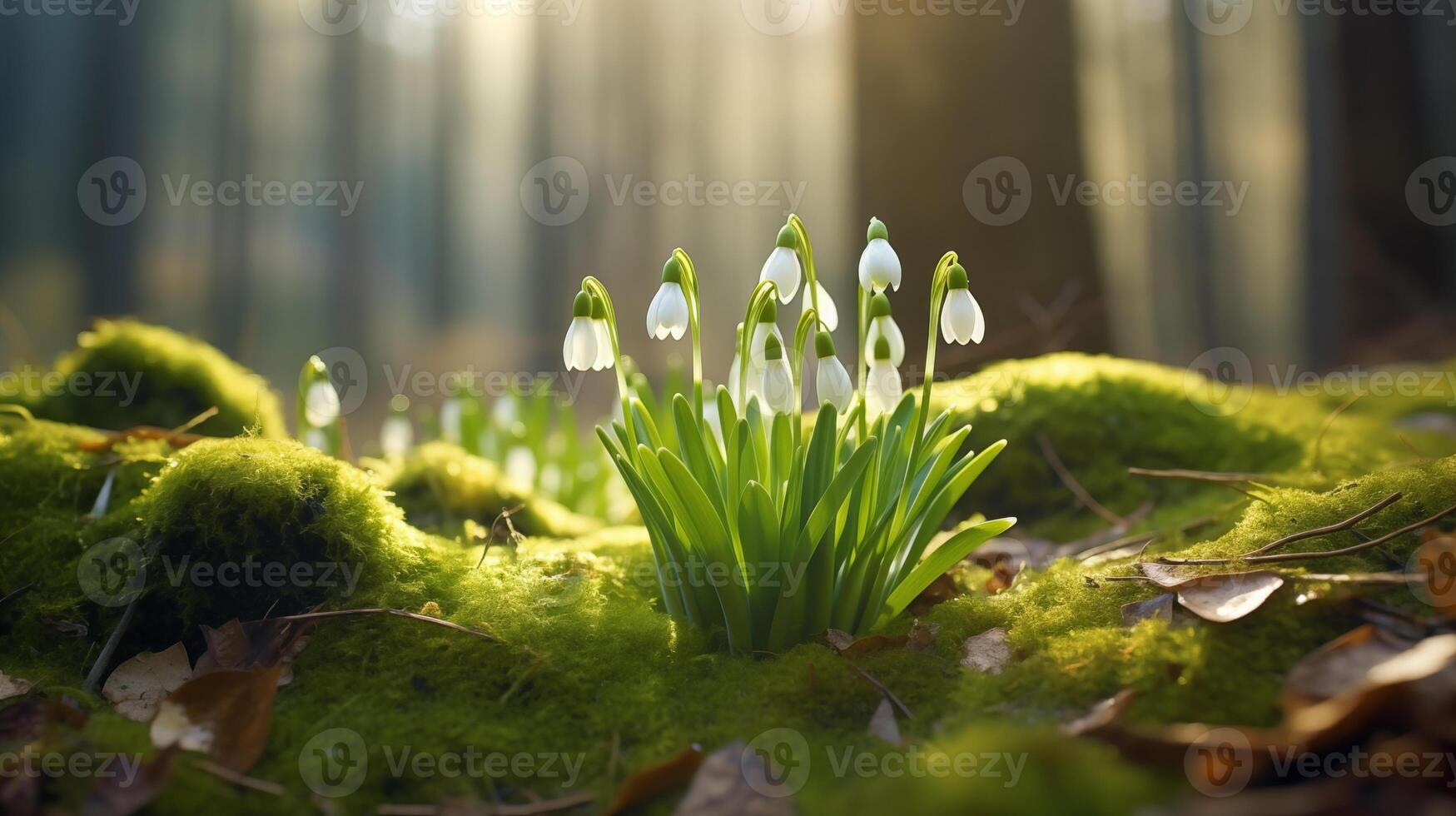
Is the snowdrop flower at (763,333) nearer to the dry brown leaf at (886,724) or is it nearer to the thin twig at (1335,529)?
the dry brown leaf at (886,724)

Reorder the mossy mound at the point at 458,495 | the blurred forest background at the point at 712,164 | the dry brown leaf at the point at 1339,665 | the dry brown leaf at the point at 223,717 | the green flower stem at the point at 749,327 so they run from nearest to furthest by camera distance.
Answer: the dry brown leaf at the point at 1339,665 → the dry brown leaf at the point at 223,717 → the green flower stem at the point at 749,327 → the mossy mound at the point at 458,495 → the blurred forest background at the point at 712,164

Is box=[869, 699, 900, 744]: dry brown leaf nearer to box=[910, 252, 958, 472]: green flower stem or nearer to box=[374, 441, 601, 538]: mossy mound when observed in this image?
box=[910, 252, 958, 472]: green flower stem

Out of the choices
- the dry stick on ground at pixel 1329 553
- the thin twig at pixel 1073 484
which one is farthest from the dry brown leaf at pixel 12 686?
the thin twig at pixel 1073 484

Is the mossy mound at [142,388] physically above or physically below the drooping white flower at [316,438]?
above

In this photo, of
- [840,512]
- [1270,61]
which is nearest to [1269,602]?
[840,512]

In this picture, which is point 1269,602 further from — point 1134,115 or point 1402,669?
point 1134,115

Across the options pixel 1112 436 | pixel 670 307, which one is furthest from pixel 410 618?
pixel 1112 436
